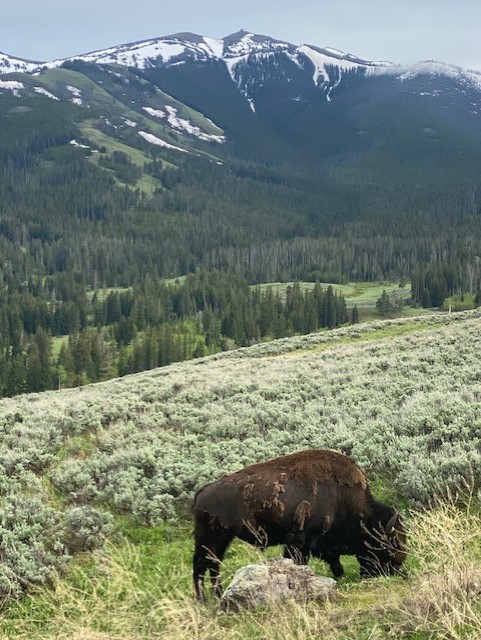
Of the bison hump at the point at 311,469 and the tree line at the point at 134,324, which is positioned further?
the tree line at the point at 134,324

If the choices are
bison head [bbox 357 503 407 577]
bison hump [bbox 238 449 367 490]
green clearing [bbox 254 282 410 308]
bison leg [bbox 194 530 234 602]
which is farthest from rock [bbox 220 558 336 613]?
green clearing [bbox 254 282 410 308]

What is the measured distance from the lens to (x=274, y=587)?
711 centimetres

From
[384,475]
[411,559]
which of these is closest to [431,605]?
[411,559]

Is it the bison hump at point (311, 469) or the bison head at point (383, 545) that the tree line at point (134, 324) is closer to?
the bison hump at point (311, 469)

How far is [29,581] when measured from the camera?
9734 mm

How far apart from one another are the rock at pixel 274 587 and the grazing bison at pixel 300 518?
1.97ft

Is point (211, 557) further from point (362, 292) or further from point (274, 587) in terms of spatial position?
point (362, 292)

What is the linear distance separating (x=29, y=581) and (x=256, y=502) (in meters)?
4.60

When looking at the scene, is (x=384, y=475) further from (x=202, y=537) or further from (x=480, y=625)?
(x=480, y=625)

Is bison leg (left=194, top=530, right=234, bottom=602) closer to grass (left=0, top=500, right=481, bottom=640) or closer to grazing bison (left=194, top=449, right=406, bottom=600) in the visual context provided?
grazing bison (left=194, top=449, right=406, bottom=600)

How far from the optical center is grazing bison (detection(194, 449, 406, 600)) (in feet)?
26.8

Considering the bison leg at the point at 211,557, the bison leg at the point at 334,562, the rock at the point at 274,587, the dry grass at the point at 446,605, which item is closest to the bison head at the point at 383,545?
the bison leg at the point at 334,562

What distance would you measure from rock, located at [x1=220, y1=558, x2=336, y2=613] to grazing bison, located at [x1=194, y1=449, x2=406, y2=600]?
60 centimetres

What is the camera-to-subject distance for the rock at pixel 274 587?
704cm
